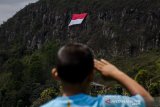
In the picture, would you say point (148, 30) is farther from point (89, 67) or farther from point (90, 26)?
point (89, 67)

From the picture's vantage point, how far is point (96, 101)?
349 centimetres

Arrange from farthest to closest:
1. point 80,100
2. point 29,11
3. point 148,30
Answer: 1. point 29,11
2. point 148,30
3. point 80,100

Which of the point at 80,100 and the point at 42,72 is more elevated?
the point at 80,100

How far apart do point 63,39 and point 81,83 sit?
16536 centimetres

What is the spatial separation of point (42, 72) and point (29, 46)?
55303mm

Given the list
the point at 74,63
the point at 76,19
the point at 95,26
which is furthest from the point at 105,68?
the point at 95,26

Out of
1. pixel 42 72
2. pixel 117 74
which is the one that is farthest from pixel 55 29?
pixel 117 74

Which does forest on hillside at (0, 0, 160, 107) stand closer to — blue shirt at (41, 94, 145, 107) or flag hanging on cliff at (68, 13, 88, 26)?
flag hanging on cliff at (68, 13, 88, 26)

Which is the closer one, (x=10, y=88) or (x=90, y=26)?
(x=10, y=88)

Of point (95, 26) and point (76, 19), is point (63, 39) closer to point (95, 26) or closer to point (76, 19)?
point (95, 26)

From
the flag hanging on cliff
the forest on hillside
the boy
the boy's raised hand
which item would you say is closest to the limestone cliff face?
the forest on hillside

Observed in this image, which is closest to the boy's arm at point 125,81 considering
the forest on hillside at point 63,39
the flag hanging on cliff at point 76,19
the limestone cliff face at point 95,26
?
the forest on hillside at point 63,39

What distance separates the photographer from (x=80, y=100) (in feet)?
11.3

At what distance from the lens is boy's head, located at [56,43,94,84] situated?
3.44 metres
